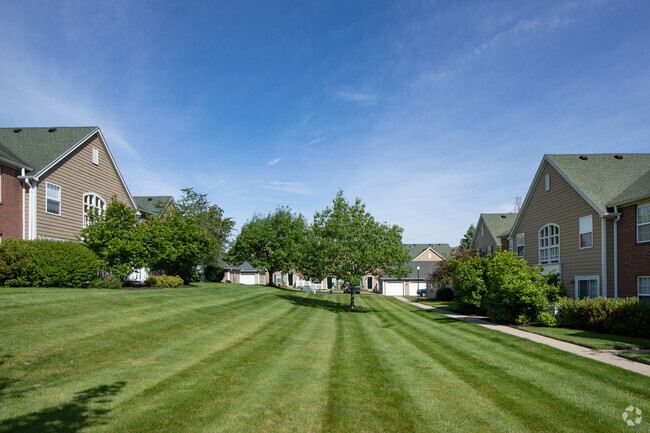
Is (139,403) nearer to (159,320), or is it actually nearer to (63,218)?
(159,320)

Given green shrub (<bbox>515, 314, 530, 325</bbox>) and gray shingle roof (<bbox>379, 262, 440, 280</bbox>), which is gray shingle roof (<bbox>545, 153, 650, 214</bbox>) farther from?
gray shingle roof (<bbox>379, 262, 440, 280</bbox>)

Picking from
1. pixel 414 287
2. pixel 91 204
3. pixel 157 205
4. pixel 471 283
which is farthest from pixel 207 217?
pixel 414 287

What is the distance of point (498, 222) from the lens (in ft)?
131

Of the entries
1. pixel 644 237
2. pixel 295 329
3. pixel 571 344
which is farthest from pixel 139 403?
pixel 644 237

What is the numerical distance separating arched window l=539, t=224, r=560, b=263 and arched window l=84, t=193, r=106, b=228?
27704mm

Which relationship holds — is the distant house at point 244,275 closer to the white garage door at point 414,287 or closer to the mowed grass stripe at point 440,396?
the white garage door at point 414,287

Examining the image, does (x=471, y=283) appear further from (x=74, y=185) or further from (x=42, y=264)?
(x=74, y=185)

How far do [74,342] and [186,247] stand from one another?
16233 mm

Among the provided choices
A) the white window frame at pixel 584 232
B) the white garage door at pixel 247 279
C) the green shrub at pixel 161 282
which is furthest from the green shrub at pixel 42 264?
the white garage door at pixel 247 279

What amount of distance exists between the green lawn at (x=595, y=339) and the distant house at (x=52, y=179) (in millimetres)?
23733

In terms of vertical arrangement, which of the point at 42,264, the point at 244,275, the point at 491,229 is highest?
the point at 491,229

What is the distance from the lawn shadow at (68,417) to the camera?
202 inches

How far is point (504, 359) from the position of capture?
35.8 ft

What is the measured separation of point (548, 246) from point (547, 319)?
8.76 metres
